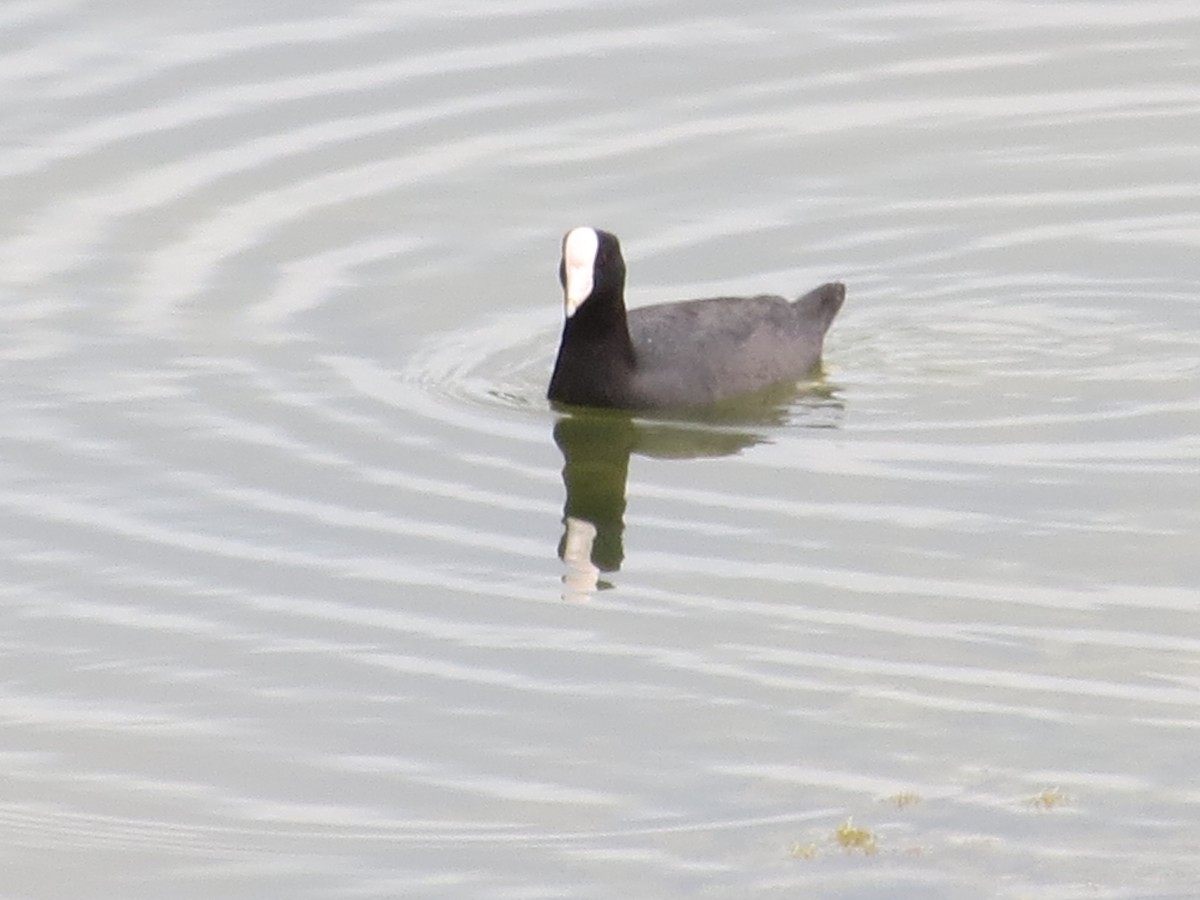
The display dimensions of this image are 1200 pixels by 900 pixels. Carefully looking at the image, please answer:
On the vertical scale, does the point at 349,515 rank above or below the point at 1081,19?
below

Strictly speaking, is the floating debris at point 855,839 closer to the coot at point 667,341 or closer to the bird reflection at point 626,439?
the bird reflection at point 626,439

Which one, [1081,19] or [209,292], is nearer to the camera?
[209,292]

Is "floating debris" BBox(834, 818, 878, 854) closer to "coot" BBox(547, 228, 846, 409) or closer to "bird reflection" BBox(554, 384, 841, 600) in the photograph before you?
"bird reflection" BBox(554, 384, 841, 600)

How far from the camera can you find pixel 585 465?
11188 millimetres

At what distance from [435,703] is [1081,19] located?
852 cm

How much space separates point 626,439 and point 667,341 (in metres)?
0.57

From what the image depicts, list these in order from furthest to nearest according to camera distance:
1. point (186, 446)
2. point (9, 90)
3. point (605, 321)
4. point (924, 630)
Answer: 1. point (9, 90)
2. point (605, 321)
3. point (186, 446)
4. point (924, 630)

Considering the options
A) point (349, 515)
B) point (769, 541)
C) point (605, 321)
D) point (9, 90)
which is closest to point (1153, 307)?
point (605, 321)

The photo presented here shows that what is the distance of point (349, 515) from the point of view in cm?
1016

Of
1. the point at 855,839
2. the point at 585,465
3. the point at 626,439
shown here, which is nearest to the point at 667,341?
the point at 626,439

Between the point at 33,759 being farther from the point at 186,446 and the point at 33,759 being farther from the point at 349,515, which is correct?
the point at 186,446

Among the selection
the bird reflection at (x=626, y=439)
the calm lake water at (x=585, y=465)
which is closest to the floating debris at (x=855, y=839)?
the calm lake water at (x=585, y=465)

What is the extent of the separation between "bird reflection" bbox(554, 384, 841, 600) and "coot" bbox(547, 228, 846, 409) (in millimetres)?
98

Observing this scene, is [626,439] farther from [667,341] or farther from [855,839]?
[855,839]
